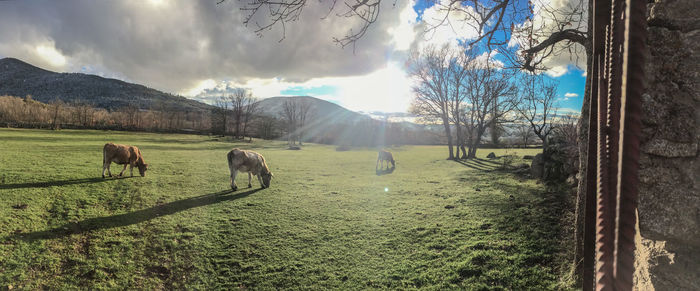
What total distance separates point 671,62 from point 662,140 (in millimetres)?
574

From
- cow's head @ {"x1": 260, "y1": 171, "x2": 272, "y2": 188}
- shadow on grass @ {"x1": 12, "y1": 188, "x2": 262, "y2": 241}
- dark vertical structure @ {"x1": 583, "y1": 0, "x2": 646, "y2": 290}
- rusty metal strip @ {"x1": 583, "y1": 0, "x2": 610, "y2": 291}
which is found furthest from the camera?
cow's head @ {"x1": 260, "y1": 171, "x2": 272, "y2": 188}

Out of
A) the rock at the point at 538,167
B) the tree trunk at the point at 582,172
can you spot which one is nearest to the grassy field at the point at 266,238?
the tree trunk at the point at 582,172

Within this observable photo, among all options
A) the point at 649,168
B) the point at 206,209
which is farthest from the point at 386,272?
the point at 206,209

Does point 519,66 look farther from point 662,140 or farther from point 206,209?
point 206,209

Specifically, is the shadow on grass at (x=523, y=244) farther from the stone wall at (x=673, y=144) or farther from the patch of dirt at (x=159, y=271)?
the patch of dirt at (x=159, y=271)

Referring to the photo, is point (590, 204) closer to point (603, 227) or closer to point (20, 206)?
point (603, 227)

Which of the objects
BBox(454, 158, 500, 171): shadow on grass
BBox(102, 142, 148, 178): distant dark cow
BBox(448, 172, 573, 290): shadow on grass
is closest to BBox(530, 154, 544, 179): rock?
BBox(448, 172, 573, 290): shadow on grass

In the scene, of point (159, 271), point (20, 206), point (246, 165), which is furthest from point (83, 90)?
point (159, 271)

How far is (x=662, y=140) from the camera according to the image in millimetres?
1860

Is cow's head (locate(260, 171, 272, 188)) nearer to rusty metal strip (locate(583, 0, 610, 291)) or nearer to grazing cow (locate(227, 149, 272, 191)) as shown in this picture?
grazing cow (locate(227, 149, 272, 191))

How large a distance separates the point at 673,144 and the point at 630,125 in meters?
1.36

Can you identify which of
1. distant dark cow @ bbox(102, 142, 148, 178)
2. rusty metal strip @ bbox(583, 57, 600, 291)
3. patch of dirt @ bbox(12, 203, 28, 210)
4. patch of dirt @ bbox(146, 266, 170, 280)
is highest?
rusty metal strip @ bbox(583, 57, 600, 291)

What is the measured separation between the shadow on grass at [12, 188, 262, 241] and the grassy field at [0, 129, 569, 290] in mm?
31

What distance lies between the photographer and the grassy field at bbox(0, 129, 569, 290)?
4.37m
